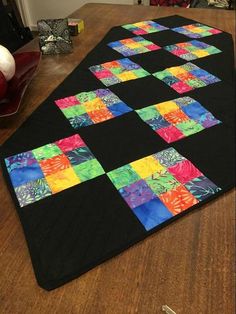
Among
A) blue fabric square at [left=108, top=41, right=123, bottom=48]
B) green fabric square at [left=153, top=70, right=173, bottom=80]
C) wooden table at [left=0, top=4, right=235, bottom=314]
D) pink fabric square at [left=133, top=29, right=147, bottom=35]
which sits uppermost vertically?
pink fabric square at [left=133, top=29, right=147, bottom=35]

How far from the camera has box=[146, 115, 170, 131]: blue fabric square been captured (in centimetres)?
77

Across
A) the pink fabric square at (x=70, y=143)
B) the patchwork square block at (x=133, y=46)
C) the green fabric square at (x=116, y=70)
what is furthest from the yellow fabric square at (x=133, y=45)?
the pink fabric square at (x=70, y=143)

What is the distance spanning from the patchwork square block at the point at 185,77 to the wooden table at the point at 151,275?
0.49m

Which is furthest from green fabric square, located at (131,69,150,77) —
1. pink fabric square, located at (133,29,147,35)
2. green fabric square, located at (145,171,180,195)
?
green fabric square, located at (145,171,180,195)

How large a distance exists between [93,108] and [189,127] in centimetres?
29

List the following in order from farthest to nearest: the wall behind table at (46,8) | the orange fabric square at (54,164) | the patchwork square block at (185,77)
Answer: the wall behind table at (46,8) → the patchwork square block at (185,77) → the orange fabric square at (54,164)

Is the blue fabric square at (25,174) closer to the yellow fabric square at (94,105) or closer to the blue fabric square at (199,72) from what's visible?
the yellow fabric square at (94,105)

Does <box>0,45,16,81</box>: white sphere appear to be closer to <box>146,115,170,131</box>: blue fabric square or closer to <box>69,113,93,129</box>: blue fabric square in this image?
<box>69,113,93,129</box>: blue fabric square

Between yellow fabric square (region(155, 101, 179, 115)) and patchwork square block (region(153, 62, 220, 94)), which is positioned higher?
patchwork square block (region(153, 62, 220, 94))

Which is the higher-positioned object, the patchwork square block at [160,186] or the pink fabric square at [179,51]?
the pink fabric square at [179,51]

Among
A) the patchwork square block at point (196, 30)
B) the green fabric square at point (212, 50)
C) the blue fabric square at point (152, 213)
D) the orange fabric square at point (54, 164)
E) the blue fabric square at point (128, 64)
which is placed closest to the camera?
the blue fabric square at point (152, 213)

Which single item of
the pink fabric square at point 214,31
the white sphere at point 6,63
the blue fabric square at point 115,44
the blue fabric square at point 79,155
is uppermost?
the white sphere at point 6,63

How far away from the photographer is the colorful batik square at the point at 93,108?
0.81 metres

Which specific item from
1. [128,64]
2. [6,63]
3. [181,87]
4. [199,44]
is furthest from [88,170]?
[199,44]
